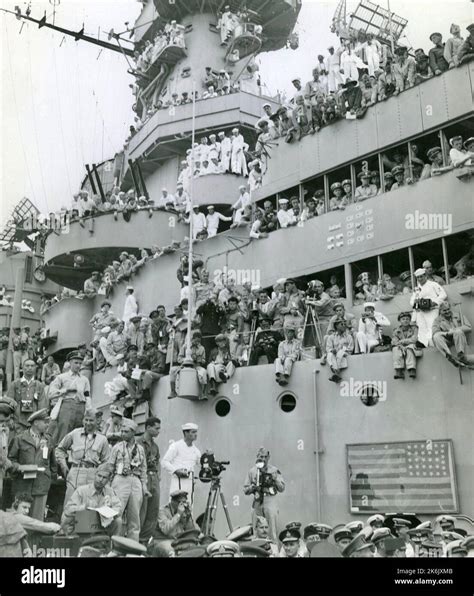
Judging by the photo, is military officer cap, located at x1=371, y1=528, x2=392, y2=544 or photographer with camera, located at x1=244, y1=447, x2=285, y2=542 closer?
military officer cap, located at x1=371, y1=528, x2=392, y2=544

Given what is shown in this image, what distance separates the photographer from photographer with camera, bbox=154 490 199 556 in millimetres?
6461

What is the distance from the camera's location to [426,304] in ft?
29.3

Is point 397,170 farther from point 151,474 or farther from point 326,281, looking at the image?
point 151,474

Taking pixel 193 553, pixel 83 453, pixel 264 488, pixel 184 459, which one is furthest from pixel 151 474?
pixel 193 553

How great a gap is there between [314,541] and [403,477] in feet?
7.39

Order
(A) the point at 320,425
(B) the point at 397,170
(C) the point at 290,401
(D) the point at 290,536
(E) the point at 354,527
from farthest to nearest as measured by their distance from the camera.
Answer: (B) the point at 397,170
(C) the point at 290,401
(A) the point at 320,425
(E) the point at 354,527
(D) the point at 290,536

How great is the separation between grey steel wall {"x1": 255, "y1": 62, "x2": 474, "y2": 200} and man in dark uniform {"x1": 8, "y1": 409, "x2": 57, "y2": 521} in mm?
→ 7597

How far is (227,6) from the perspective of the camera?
21.3 meters

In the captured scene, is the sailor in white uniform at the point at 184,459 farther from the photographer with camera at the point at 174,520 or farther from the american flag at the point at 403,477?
the american flag at the point at 403,477

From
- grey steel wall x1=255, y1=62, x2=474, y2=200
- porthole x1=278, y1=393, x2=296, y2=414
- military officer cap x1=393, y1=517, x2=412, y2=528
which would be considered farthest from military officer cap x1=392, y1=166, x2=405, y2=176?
military officer cap x1=393, y1=517, x2=412, y2=528

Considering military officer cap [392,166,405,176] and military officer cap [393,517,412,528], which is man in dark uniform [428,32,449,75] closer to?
military officer cap [392,166,405,176]

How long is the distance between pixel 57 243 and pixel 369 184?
9.98 meters
